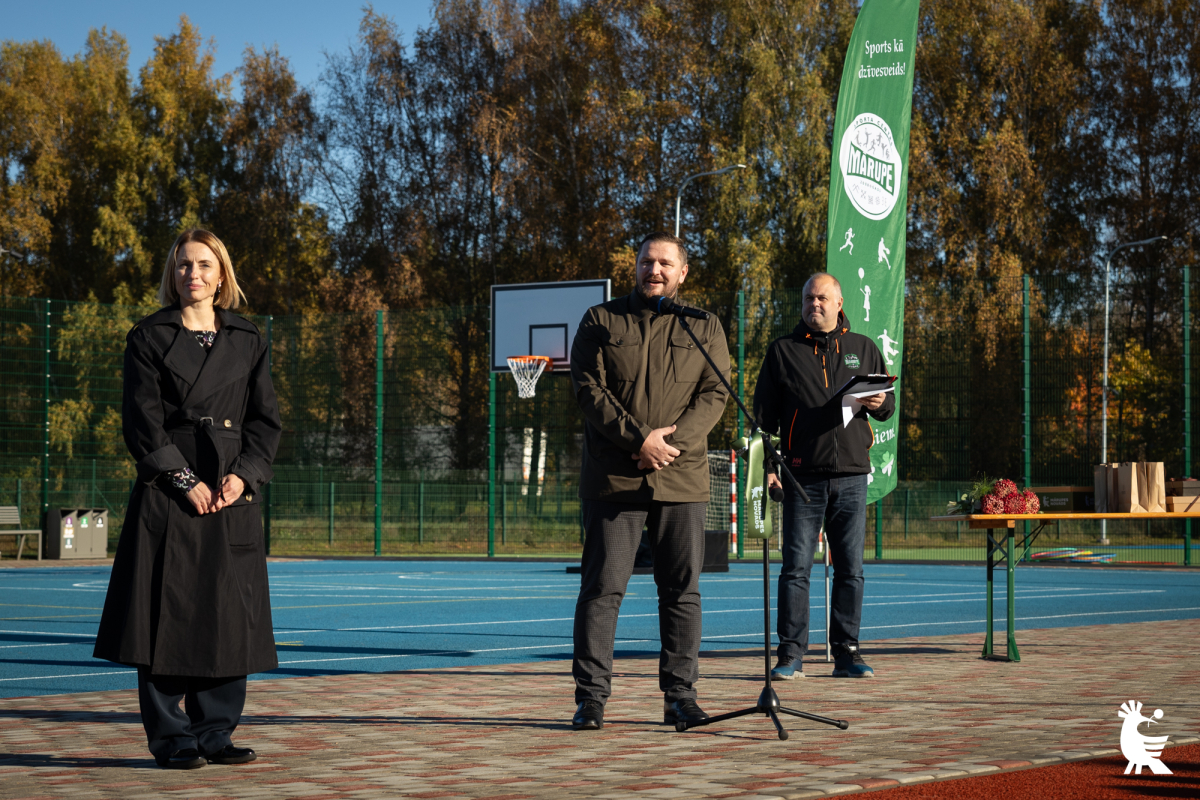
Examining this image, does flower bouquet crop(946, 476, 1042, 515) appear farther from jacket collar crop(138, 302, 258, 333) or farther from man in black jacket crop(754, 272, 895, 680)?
jacket collar crop(138, 302, 258, 333)

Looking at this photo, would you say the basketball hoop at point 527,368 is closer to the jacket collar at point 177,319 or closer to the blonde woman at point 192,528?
the jacket collar at point 177,319

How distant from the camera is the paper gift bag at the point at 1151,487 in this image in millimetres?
7953

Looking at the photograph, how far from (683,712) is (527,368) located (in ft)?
51.5

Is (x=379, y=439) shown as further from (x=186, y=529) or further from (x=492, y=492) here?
(x=186, y=529)

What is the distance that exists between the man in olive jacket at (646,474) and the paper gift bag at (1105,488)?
130 inches

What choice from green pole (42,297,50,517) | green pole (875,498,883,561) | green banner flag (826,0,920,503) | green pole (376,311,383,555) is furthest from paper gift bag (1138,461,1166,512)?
green pole (42,297,50,517)

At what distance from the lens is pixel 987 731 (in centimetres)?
530

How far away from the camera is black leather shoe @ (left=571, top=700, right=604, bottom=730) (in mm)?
5500

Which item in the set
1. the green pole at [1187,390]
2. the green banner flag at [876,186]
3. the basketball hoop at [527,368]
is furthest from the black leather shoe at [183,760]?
the green pole at [1187,390]

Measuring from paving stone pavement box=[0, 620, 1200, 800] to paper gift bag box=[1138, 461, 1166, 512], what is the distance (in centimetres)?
87

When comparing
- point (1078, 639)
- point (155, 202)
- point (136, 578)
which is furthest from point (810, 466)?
point (155, 202)

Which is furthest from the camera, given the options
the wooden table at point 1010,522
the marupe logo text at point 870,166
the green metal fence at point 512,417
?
the green metal fence at point 512,417

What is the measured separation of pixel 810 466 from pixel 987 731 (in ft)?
7.04

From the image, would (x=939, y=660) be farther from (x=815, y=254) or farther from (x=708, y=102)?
(x=708, y=102)
